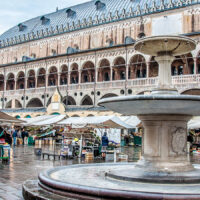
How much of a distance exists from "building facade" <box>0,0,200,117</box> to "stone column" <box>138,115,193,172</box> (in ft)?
Result: 71.6

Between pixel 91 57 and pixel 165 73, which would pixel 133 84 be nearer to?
pixel 91 57

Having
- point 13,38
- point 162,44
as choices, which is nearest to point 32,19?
point 13,38

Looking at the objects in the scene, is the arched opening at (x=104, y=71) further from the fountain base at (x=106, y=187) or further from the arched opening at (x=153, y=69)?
the fountain base at (x=106, y=187)

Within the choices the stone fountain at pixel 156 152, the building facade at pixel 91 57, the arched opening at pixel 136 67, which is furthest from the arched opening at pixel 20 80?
the stone fountain at pixel 156 152

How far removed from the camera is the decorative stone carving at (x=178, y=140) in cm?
782

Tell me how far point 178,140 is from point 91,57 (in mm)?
30667

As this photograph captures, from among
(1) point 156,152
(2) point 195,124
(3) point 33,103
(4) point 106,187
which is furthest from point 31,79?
(4) point 106,187

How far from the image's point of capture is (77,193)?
611cm

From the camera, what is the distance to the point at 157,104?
7.15 meters

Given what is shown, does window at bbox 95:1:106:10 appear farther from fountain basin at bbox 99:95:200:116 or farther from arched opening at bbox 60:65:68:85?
fountain basin at bbox 99:95:200:116

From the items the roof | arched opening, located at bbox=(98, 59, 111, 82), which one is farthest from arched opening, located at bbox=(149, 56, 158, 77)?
the roof

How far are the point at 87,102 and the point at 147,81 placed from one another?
38.1 feet

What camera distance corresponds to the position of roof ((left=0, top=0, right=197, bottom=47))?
38297 mm

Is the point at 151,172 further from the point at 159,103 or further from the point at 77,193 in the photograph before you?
the point at 77,193
